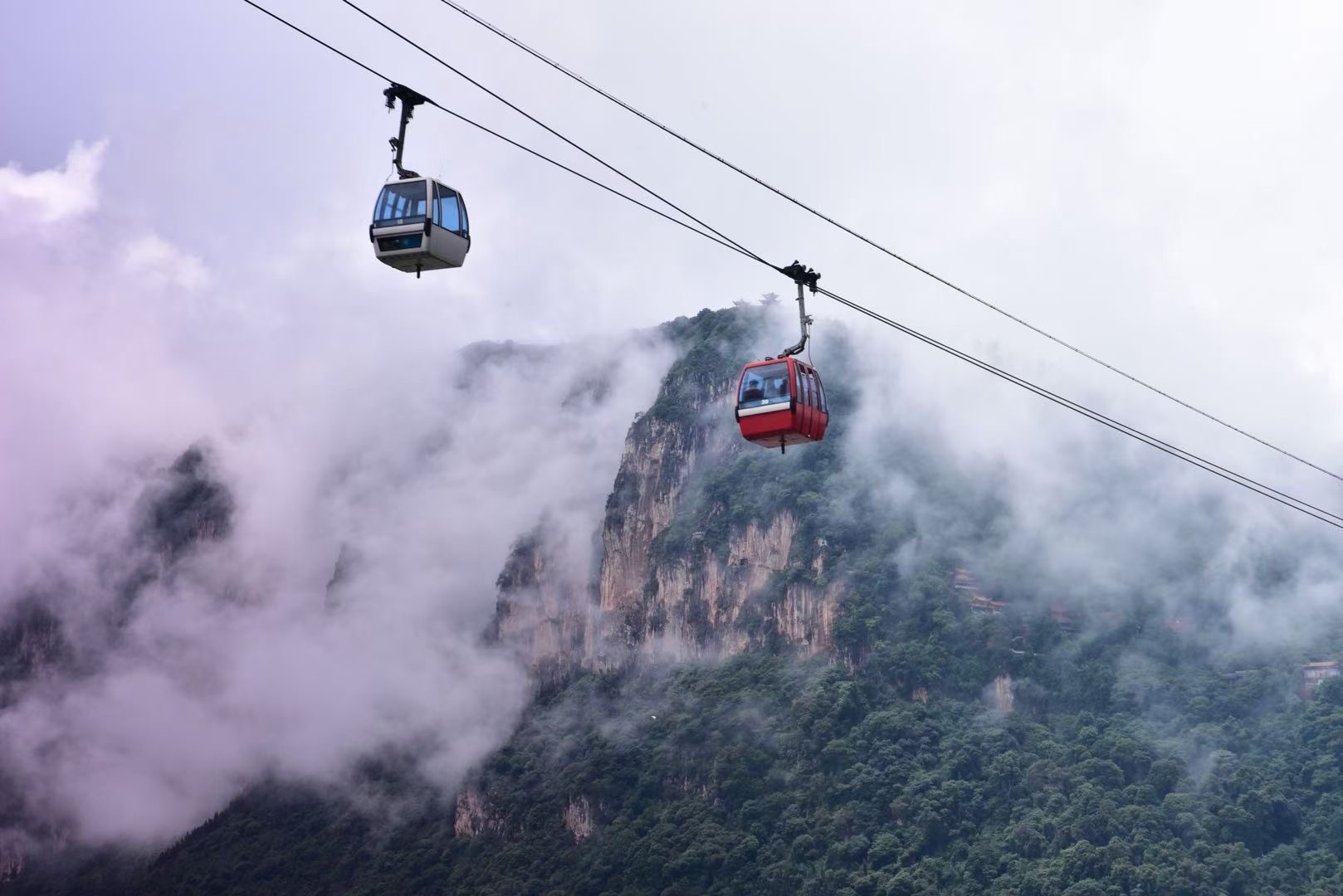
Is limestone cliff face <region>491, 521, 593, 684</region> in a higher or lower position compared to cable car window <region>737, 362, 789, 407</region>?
higher

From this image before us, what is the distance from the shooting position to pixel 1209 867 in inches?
4444

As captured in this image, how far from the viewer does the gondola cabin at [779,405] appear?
30.3 metres

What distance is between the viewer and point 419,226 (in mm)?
26938

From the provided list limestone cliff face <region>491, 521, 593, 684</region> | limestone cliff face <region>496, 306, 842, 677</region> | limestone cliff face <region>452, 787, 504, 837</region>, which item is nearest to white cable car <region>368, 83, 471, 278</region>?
limestone cliff face <region>496, 306, 842, 677</region>

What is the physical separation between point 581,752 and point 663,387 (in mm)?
42024

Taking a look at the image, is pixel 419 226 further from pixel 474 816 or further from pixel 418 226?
pixel 474 816

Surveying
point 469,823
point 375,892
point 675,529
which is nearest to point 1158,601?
point 675,529

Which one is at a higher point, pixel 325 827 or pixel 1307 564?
pixel 1307 564

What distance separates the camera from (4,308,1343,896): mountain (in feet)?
413

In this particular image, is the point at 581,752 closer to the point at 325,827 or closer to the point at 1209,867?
the point at 325,827

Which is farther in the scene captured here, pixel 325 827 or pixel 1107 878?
pixel 325 827

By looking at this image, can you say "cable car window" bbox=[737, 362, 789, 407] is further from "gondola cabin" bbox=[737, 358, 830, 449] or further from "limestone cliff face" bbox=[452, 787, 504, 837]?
"limestone cliff face" bbox=[452, 787, 504, 837]

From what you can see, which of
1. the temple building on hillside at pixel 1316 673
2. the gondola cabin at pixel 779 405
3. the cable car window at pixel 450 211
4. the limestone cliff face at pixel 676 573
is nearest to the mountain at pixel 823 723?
the limestone cliff face at pixel 676 573

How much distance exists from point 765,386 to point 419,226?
7.46 metres
